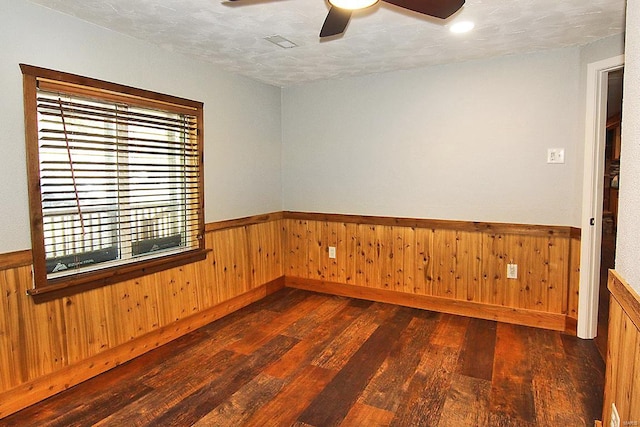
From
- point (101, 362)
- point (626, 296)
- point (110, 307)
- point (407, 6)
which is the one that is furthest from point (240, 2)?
point (101, 362)

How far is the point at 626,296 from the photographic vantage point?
4.84ft

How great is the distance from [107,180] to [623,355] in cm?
301

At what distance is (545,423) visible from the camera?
82.1 inches

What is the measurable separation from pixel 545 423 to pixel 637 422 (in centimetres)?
88

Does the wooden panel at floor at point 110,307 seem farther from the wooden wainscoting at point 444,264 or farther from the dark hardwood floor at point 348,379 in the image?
the wooden wainscoting at point 444,264

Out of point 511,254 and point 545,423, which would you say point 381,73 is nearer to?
point 511,254

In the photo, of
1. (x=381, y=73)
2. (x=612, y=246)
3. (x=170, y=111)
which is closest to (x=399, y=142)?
(x=381, y=73)

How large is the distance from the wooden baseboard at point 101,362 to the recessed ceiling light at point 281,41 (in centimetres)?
235

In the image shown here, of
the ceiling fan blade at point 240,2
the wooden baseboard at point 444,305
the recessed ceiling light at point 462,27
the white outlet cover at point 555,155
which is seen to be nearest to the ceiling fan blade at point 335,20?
the ceiling fan blade at point 240,2

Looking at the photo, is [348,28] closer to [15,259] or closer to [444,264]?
[444,264]

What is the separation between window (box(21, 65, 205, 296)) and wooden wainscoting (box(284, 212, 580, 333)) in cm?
144

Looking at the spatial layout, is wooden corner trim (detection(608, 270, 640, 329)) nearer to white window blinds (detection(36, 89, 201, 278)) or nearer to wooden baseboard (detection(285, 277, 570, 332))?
wooden baseboard (detection(285, 277, 570, 332))

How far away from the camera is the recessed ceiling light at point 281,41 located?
2829 mm

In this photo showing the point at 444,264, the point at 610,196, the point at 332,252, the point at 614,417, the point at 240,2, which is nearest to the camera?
the point at 614,417
